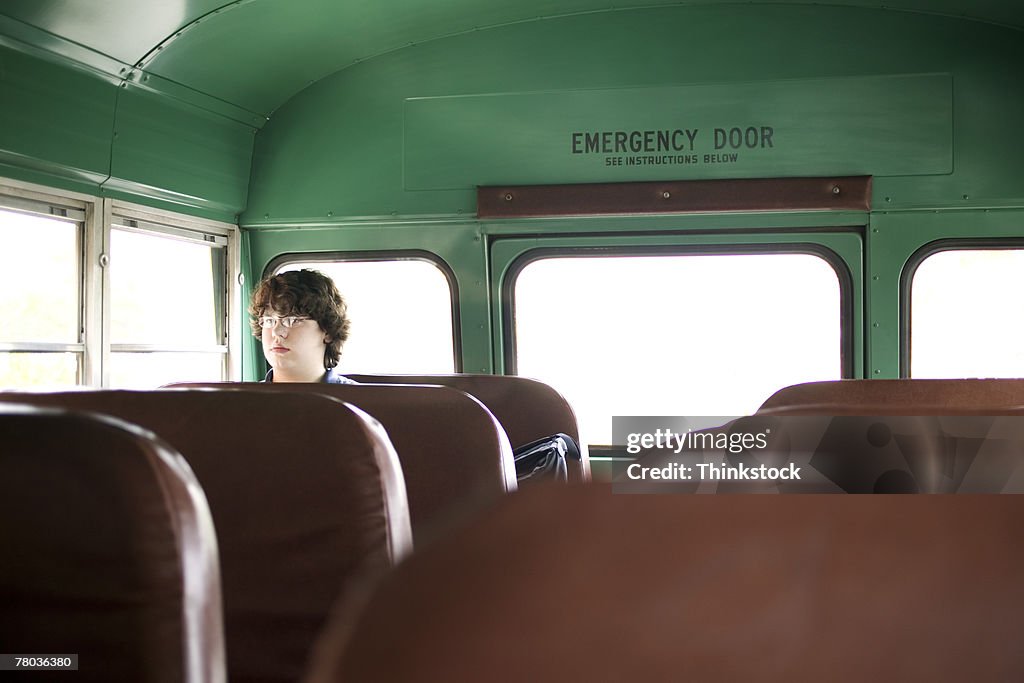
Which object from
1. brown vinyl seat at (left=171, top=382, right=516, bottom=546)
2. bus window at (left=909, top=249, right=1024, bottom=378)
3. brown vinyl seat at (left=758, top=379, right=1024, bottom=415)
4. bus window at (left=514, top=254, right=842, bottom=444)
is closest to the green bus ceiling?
bus window at (left=909, top=249, right=1024, bottom=378)

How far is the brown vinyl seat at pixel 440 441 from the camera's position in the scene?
2.28m

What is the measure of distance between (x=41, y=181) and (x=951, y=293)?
12.5 feet

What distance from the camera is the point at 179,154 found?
4.09m

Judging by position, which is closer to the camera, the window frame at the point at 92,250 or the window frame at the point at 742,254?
the window frame at the point at 92,250

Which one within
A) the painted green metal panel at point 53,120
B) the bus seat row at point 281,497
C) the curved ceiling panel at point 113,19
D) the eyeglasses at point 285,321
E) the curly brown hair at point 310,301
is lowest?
the bus seat row at point 281,497

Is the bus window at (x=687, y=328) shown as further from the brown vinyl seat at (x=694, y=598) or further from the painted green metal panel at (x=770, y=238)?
the brown vinyl seat at (x=694, y=598)

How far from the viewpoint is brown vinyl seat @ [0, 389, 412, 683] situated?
164 centimetres

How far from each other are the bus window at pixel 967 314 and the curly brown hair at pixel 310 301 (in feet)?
8.38

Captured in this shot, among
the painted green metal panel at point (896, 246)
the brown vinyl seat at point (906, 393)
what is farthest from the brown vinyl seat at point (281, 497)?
the painted green metal panel at point (896, 246)

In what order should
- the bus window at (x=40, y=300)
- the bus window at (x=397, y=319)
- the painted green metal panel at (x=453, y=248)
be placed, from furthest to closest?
the bus window at (x=397, y=319) < the painted green metal panel at (x=453, y=248) < the bus window at (x=40, y=300)

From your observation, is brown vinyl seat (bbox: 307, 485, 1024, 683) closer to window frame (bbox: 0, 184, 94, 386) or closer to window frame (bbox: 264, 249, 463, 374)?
window frame (bbox: 0, 184, 94, 386)

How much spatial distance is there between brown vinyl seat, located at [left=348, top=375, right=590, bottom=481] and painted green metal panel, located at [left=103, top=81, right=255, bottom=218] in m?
1.54

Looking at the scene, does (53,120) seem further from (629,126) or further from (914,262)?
(914,262)

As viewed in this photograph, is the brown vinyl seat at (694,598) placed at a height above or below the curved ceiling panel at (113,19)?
below
